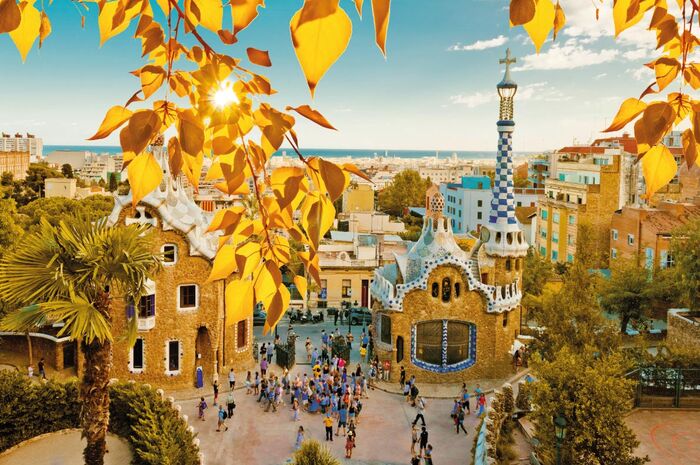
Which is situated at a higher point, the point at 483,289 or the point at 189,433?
the point at 483,289

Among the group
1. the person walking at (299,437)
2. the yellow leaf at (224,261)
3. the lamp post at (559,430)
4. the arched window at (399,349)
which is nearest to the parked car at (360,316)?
the arched window at (399,349)

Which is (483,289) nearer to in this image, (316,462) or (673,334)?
(673,334)

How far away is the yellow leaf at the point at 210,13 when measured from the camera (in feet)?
5.74

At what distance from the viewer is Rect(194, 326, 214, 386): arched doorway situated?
61.2ft

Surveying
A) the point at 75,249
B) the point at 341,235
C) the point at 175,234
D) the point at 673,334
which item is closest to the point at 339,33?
the point at 75,249

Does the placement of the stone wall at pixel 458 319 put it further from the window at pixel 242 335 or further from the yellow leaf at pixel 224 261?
the yellow leaf at pixel 224 261

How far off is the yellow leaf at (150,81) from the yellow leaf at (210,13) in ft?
0.61

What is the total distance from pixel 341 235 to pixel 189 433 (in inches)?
1067

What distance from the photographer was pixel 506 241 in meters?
19.4

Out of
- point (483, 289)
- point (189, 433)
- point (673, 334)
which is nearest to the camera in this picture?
point (189, 433)

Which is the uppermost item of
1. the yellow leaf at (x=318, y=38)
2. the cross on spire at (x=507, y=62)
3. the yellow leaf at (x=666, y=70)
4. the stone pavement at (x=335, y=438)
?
the cross on spire at (x=507, y=62)

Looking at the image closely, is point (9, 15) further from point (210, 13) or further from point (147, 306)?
point (147, 306)

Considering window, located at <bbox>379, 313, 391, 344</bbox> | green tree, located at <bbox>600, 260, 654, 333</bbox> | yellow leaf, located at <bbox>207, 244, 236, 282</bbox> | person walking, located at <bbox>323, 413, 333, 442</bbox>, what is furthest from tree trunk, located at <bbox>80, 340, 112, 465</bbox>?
green tree, located at <bbox>600, 260, 654, 333</bbox>

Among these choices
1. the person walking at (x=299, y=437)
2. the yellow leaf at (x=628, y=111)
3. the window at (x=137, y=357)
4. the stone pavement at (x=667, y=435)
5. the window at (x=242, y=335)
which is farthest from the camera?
the window at (x=242, y=335)
